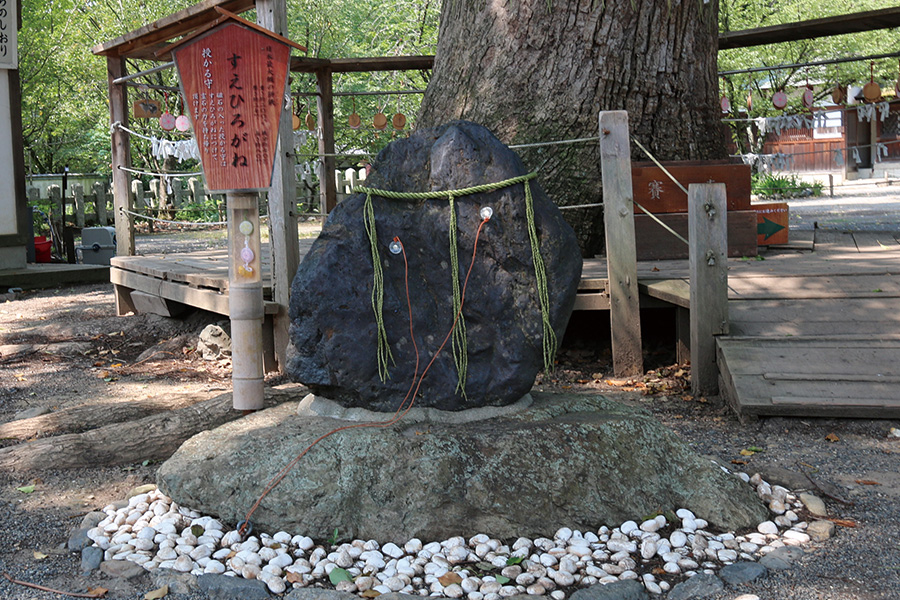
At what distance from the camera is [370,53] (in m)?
19.4

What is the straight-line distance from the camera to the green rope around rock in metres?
3.41

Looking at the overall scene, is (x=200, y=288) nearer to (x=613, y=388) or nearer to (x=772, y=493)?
(x=613, y=388)

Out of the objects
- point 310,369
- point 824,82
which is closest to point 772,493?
point 310,369

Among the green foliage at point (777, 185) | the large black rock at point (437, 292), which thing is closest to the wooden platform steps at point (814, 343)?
the large black rock at point (437, 292)

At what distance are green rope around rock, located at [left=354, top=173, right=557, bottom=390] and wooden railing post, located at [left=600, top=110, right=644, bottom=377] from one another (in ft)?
6.33

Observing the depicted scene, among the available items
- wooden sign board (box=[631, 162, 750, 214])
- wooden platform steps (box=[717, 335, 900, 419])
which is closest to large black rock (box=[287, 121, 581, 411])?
wooden platform steps (box=[717, 335, 900, 419])

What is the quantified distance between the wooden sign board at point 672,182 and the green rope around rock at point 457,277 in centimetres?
285

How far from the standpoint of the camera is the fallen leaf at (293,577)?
279 cm

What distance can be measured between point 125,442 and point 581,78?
423 cm

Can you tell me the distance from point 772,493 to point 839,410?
103 centimetres

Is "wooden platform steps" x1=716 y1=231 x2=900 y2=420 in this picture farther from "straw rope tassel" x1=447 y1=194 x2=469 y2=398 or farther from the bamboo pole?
the bamboo pole

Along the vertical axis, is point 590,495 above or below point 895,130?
below

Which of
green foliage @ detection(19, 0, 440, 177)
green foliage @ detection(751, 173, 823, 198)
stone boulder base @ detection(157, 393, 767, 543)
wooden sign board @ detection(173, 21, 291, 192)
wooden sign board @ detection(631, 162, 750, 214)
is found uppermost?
green foliage @ detection(19, 0, 440, 177)

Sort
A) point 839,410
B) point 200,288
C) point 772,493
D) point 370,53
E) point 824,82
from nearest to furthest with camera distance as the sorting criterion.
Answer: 1. point 772,493
2. point 839,410
3. point 200,288
4. point 370,53
5. point 824,82
